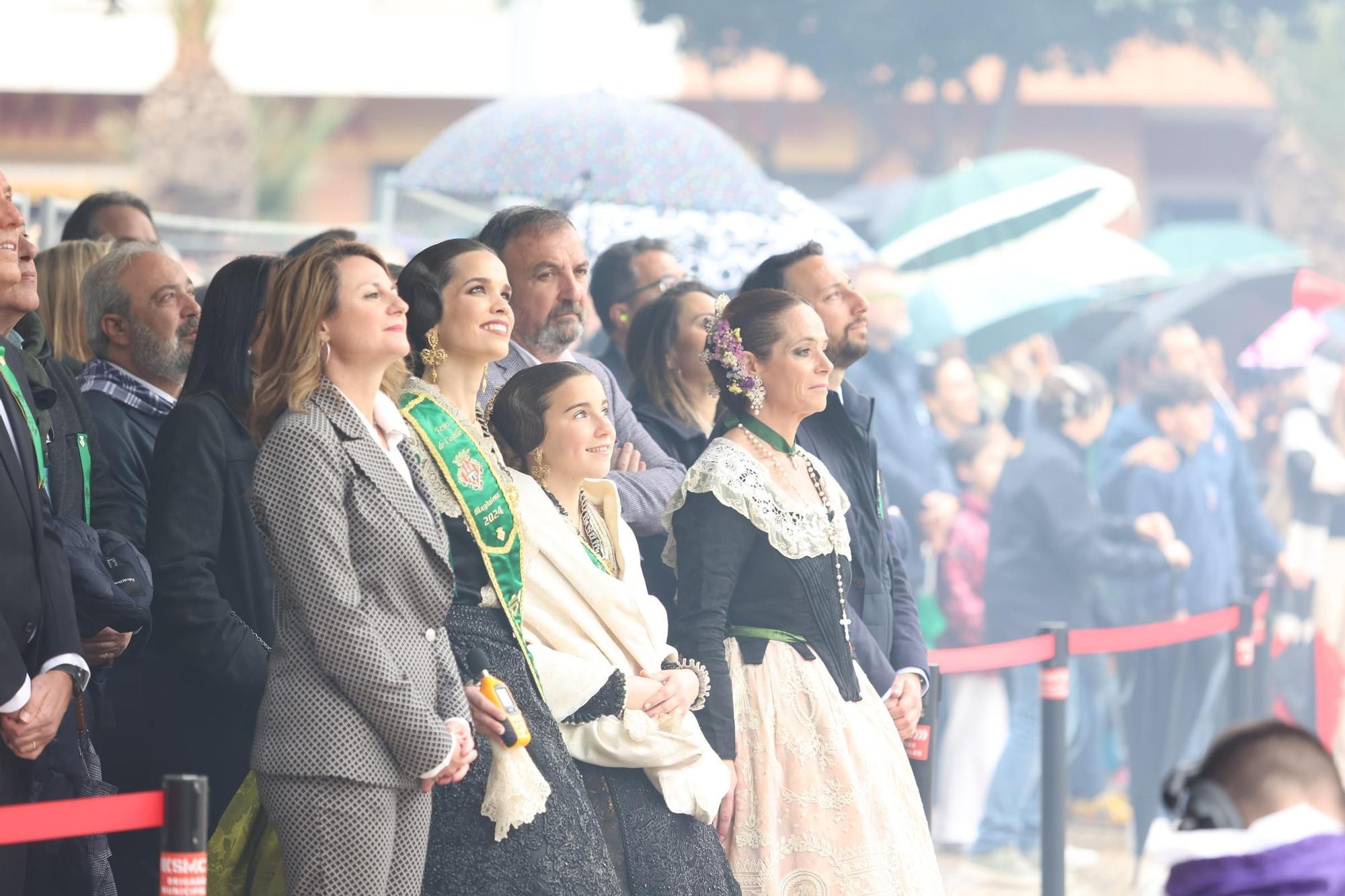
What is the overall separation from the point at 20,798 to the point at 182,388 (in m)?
0.98

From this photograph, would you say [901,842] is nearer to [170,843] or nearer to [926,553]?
[170,843]

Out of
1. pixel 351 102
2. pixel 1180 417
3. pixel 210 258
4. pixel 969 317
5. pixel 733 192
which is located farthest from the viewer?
pixel 351 102

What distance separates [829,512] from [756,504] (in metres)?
0.24

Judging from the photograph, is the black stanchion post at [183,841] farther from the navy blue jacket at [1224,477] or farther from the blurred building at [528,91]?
the blurred building at [528,91]

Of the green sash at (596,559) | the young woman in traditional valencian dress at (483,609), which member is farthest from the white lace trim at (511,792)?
the green sash at (596,559)

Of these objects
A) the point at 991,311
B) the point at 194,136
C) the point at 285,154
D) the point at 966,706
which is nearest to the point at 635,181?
the point at 966,706

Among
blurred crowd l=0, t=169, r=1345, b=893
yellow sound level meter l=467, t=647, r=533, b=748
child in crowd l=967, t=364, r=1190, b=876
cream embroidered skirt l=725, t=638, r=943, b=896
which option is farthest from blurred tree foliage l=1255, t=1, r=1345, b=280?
yellow sound level meter l=467, t=647, r=533, b=748

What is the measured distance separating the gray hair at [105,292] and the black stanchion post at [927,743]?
7.11ft

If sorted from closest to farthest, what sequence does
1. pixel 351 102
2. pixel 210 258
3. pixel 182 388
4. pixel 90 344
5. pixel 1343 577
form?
pixel 182 388 → pixel 90 344 → pixel 1343 577 → pixel 210 258 → pixel 351 102

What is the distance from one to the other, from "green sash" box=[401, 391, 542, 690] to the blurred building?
20.1 meters

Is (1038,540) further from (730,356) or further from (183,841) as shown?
(183,841)

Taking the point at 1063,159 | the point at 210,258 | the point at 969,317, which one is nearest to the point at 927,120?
the point at 1063,159

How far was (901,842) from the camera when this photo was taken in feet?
13.3

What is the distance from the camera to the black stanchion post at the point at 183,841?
3.01 meters
